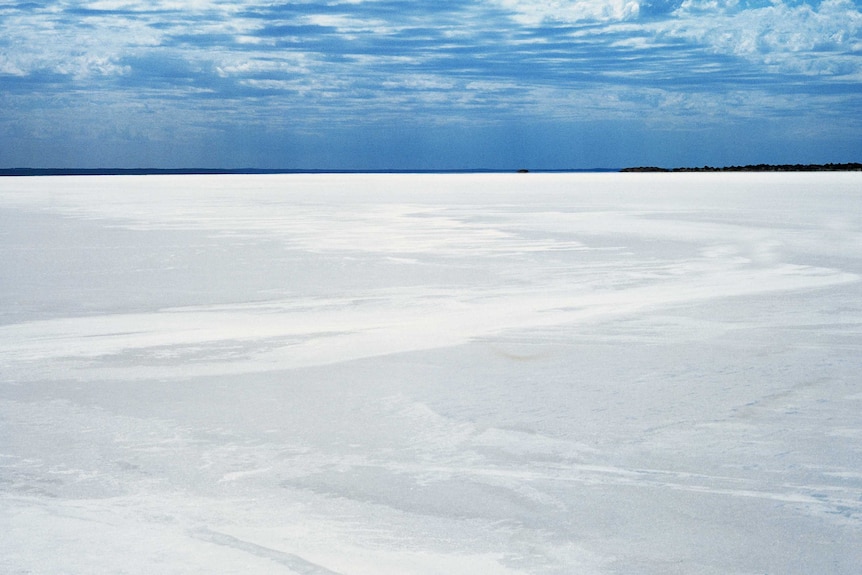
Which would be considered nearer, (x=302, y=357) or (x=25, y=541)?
(x=25, y=541)

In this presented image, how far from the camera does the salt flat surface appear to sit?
2.29 m

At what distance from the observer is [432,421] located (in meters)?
3.36

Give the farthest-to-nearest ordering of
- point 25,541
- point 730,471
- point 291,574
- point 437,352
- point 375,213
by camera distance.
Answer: point 375,213
point 437,352
point 730,471
point 25,541
point 291,574

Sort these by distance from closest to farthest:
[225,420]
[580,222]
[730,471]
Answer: [730,471], [225,420], [580,222]

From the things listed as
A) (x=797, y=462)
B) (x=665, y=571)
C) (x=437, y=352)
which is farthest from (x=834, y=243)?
(x=665, y=571)

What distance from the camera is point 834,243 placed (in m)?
9.74

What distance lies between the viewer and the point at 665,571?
2.13 metres

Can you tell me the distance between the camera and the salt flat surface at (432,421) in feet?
7.50

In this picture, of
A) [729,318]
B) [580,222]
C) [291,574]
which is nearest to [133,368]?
[291,574]

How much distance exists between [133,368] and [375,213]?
12.7 meters

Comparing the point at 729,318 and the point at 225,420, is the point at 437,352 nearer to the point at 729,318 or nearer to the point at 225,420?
the point at 225,420

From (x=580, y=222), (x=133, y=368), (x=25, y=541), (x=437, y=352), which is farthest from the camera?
(x=580, y=222)

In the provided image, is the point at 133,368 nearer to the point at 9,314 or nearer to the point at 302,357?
the point at 302,357

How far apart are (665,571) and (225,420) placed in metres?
1.73
